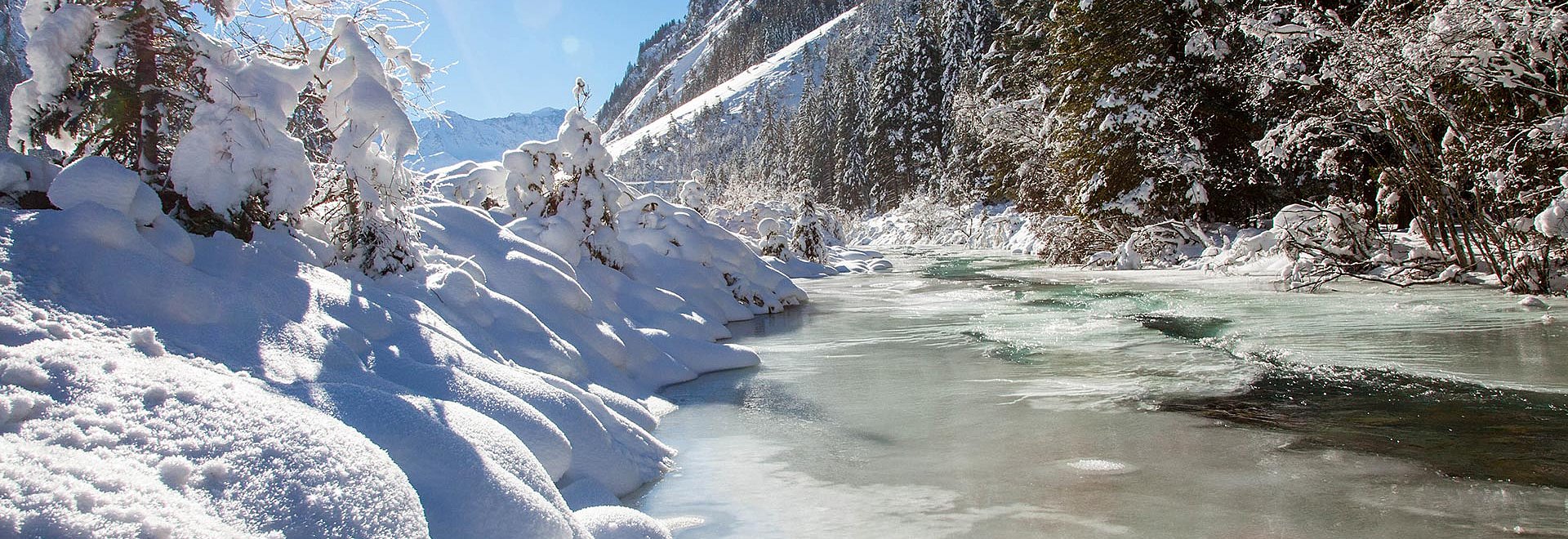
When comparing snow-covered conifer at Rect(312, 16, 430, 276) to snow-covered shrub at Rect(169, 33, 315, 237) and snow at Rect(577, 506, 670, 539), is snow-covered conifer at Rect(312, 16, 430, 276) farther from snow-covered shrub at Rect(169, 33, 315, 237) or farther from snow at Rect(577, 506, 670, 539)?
snow at Rect(577, 506, 670, 539)

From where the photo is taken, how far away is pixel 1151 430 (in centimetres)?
492

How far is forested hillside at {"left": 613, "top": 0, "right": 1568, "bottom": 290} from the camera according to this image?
843 centimetres

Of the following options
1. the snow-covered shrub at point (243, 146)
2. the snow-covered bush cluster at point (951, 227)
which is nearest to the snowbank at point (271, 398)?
the snow-covered shrub at point (243, 146)

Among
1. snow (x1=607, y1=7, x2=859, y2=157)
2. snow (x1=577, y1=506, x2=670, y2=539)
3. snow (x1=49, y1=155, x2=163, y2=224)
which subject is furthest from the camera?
snow (x1=607, y1=7, x2=859, y2=157)

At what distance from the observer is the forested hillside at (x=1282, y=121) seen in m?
8.43

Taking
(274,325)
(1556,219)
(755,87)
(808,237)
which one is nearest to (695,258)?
(274,325)

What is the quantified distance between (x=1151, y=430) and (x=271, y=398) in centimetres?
436

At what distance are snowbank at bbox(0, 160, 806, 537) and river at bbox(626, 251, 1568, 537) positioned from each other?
29.9 inches

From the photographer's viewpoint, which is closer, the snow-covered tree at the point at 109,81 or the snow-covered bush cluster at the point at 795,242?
the snow-covered tree at the point at 109,81

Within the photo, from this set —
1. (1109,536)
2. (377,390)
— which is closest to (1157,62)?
(1109,536)

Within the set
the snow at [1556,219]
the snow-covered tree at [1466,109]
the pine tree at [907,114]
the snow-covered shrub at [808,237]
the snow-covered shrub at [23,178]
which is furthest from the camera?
the pine tree at [907,114]

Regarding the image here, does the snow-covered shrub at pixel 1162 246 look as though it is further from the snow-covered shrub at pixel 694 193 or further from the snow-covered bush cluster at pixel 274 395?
the snow-covered bush cluster at pixel 274 395

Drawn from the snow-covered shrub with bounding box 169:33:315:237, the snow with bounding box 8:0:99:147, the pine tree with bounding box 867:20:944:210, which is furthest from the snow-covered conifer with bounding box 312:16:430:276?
the pine tree with bounding box 867:20:944:210

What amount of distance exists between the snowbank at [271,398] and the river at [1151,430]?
761 millimetres
